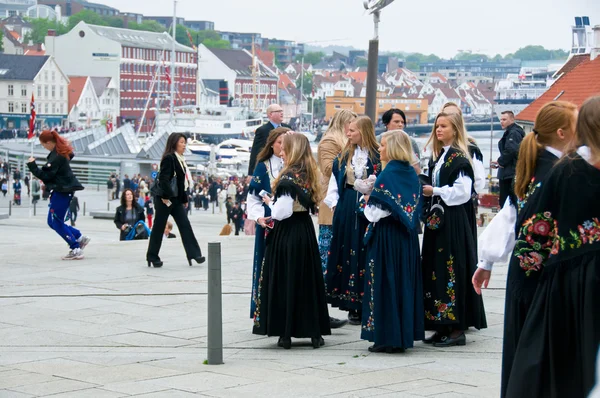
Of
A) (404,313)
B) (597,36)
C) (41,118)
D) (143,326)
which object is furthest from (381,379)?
(41,118)

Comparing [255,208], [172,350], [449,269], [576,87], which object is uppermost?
[576,87]

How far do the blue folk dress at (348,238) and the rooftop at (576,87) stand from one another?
32.0 meters

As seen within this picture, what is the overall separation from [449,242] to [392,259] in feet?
1.85

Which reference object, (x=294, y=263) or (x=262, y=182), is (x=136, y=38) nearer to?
(x=262, y=182)

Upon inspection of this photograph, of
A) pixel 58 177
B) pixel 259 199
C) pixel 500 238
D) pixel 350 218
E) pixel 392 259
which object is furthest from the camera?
pixel 58 177

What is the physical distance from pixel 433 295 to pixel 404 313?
17.3 inches

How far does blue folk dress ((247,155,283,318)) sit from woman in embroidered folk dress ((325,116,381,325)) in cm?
52

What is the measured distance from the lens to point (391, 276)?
788 cm

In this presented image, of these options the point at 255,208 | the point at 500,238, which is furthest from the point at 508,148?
the point at 500,238

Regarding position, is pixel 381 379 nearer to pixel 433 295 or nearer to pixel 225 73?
pixel 433 295

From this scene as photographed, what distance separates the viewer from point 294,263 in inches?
321

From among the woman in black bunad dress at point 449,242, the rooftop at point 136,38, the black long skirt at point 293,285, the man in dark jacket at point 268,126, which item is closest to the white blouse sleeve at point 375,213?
the woman in black bunad dress at point 449,242

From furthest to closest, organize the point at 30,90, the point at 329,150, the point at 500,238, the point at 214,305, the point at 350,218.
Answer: the point at 30,90, the point at 329,150, the point at 350,218, the point at 214,305, the point at 500,238

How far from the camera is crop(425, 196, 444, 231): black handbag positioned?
8.23m
